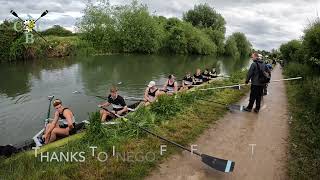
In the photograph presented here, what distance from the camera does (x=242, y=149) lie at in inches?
320

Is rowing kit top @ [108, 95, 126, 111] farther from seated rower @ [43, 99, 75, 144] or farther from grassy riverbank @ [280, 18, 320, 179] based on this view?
grassy riverbank @ [280, 18, 320, 179]

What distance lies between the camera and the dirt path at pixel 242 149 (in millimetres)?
6770

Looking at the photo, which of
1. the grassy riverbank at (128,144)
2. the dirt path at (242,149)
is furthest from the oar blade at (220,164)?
the grassy riverbank at (128,144)

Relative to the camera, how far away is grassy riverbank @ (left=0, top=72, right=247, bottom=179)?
648cm

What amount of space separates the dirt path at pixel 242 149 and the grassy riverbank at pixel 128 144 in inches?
13.5

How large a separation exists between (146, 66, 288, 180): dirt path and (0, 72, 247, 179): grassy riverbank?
34cm

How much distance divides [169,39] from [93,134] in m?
61.9

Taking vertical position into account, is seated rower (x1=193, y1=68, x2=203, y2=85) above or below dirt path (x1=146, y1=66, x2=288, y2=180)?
above

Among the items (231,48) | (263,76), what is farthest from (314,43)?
(231,48)

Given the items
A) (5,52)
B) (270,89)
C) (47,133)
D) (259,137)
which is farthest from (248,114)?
(5,52)

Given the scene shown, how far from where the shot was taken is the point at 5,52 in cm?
3575

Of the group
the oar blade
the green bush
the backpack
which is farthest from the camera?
the green bush

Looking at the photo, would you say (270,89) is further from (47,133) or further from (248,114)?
(47,133)

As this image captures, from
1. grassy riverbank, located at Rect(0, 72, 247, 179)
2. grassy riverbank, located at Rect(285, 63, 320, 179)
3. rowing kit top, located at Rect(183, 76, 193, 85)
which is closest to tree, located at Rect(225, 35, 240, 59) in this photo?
rowing kit top, located at Rect(183, 76, 193, 85)
